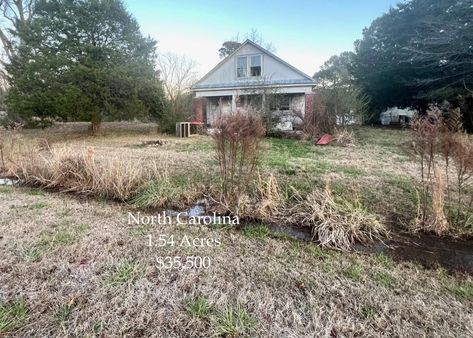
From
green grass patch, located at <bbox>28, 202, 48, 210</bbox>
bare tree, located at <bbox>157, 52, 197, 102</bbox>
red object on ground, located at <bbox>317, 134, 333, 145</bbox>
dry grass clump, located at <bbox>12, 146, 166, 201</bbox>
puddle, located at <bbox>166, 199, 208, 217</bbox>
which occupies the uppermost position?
bare tree, located at <bbox>157, 52, 197, 102</bbox>

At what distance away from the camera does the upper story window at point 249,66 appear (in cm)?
1659

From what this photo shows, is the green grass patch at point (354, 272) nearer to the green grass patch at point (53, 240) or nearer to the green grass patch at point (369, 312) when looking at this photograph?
the green grass patch at point (369, 312)

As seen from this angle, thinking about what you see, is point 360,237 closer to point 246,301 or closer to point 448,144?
point 448,144

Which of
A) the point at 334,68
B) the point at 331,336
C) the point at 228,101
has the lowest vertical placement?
the point at 331,336

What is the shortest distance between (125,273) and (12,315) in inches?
30.2

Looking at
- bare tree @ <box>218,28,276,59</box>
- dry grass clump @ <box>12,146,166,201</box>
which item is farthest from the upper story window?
dry grass clump @ <box>12,146,166,201</box>

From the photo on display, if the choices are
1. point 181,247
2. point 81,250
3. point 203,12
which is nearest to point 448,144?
point 181,247

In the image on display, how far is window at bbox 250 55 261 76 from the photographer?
16562mm

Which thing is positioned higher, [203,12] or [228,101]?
[203,12]

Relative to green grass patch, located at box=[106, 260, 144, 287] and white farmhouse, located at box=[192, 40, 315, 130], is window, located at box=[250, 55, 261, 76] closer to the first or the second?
white farmhouse, located at box=[192, 40, 315, 130]

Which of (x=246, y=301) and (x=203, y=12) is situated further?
(x=203, y=12)

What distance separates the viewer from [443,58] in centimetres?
1441

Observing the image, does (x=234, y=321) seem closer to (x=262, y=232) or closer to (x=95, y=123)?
(x=262, y=232)

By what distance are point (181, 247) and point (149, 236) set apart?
1.57 ft
